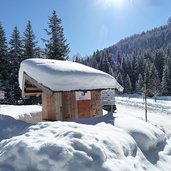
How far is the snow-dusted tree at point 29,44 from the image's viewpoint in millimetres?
42384

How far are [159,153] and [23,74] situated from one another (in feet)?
27.0

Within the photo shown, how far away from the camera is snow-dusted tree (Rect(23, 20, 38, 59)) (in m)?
42.4

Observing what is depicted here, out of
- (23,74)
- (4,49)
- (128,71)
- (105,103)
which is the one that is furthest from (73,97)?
(128,71)

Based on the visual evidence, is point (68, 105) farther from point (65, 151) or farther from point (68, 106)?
point (65, 151)

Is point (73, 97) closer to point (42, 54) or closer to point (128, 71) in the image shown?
point (42, 54)

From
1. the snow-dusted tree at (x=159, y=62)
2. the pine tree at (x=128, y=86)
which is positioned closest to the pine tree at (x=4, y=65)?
the pine tree at (x=128, y=86)

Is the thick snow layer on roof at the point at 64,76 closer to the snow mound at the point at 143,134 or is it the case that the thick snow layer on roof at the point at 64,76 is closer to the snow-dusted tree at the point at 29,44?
the snow mound at the point at 143,134

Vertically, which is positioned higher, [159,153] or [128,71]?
[128,71]

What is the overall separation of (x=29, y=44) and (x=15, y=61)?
116 inches

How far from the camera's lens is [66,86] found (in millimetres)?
15227

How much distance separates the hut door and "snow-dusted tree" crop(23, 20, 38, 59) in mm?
26201

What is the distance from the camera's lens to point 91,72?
16781 millimetres

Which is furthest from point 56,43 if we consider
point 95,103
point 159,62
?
point 159,62

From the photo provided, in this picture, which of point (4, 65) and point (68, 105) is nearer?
point (68, 105)
